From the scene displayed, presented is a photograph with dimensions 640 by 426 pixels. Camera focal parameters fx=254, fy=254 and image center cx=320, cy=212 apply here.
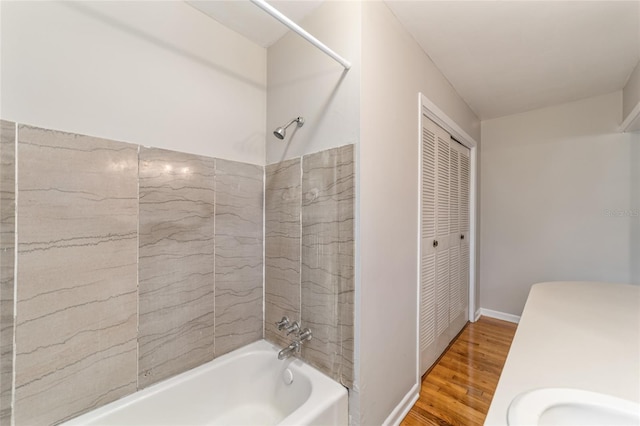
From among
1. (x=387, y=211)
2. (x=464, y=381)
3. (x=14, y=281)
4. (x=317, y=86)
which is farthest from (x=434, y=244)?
(x=14, y=281)

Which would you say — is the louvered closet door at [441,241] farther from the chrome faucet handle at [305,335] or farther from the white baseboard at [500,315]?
the chrome faucet handle at [305,335]

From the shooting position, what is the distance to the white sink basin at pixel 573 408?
2.04 feet

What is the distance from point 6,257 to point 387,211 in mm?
1625

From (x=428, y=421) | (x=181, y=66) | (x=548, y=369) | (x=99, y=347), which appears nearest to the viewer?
(x=548, y=369)

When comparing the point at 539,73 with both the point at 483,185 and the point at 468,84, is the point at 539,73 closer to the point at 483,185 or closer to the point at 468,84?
the point at 468,84

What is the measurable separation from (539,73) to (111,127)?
9.53 feet

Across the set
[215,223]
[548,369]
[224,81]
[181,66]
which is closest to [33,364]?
[215,223]

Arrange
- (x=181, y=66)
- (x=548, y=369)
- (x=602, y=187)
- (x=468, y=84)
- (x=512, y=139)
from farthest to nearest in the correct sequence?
(x=512, y=139), (x=602, y=187), (x=468, y=84), (x=181, y=66), (x=548, y=369)

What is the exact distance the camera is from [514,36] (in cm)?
159

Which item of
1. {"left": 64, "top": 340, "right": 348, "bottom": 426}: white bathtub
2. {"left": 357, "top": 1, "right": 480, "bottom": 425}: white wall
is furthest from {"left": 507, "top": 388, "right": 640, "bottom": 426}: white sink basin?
{"left": 64, "top": 340, "right": 348, "bottom": 426}: white bathtub

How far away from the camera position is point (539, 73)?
2.00 m

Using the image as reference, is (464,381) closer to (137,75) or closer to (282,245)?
(282,245)

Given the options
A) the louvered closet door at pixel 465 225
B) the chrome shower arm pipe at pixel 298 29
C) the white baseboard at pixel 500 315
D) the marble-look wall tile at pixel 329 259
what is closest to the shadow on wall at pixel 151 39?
the chrome shower arm pipe at pixel 298 29

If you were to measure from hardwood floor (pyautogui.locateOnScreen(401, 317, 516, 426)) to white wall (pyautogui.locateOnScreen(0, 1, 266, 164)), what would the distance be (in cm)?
197
